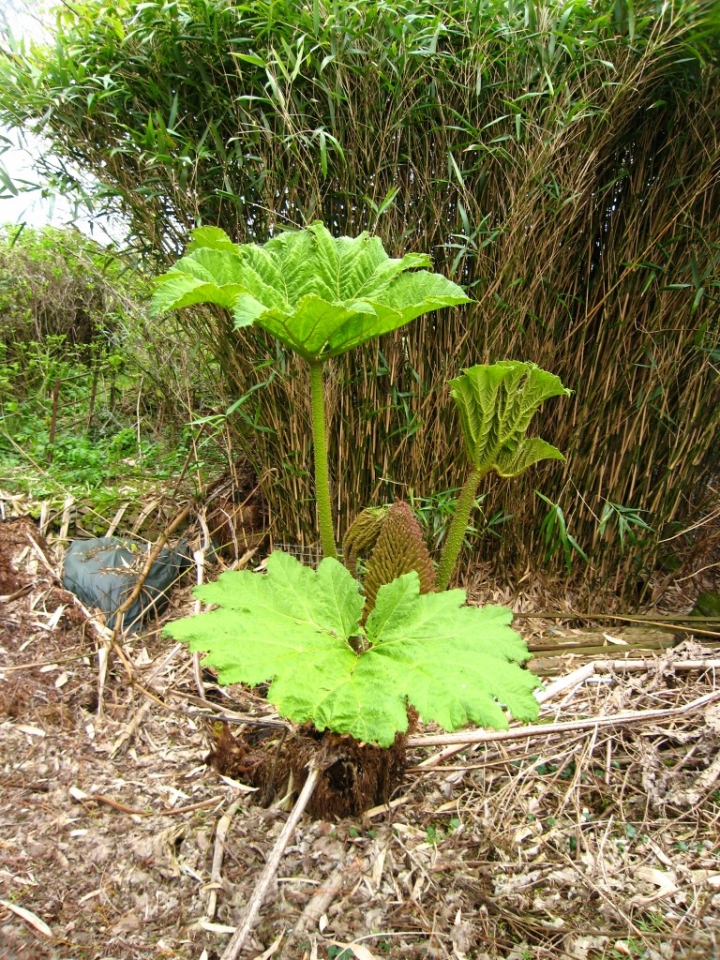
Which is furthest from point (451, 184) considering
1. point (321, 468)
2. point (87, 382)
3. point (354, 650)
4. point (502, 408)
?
point (87, 382)

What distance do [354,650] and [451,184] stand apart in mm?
1322

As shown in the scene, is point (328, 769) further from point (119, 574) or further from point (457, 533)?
point (119, 574)

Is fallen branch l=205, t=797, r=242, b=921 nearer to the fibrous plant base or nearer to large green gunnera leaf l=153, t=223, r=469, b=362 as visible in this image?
the fibrous plant base

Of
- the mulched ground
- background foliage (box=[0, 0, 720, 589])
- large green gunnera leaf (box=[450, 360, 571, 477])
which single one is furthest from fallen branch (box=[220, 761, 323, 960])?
background foliage (box=[0, 0, 720, 589])

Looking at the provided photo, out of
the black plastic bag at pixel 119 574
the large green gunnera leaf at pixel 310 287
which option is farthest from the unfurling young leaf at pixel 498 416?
the black plastic bag at pixel 119 574

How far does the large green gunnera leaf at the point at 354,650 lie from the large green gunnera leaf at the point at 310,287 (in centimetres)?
42

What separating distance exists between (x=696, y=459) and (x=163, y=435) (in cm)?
221

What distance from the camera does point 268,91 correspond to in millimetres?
1630

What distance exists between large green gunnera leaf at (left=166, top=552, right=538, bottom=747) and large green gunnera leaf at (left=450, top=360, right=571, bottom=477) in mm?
358

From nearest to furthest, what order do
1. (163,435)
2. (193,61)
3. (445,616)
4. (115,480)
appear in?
(445,616), (193,61), (115,480), (163,435)

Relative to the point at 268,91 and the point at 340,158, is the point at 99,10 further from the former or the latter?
the point at 340,158

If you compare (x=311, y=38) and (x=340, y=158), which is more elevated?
(x=311, y=38)

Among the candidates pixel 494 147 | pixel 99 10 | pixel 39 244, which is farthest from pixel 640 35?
pixel 39 244

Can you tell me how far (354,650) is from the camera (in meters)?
1.05
